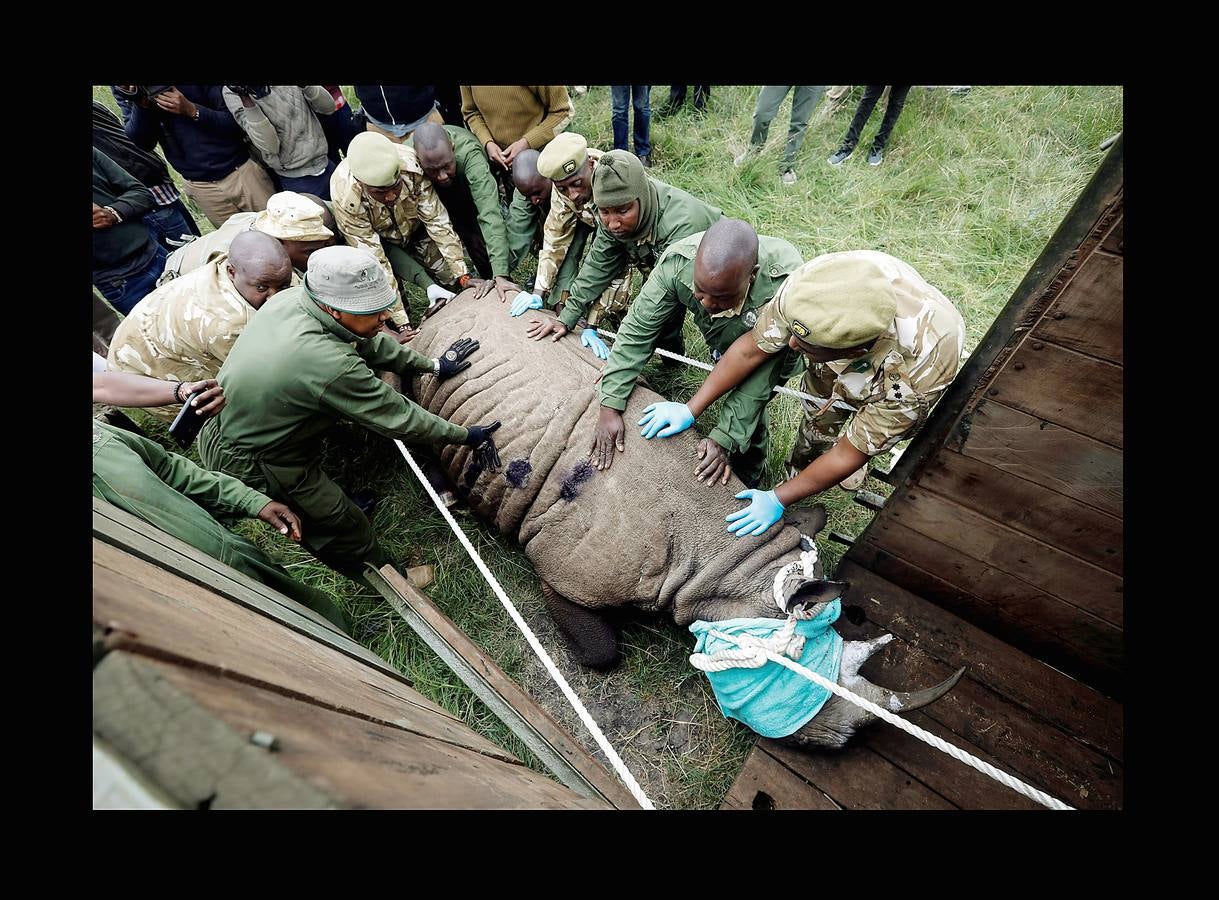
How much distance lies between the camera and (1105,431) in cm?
204

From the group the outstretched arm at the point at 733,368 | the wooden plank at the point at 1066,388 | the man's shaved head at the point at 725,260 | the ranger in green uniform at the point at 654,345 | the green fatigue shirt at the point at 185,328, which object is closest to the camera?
the wooden plank at the point at 1066,388

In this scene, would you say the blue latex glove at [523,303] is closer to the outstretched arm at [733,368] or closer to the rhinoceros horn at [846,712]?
the outstretched arm at [733,368]

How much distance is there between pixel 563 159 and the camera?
406 centimetres

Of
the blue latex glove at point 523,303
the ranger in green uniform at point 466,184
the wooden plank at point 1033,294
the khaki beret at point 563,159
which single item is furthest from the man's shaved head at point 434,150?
the wooden plank at point 1033,294

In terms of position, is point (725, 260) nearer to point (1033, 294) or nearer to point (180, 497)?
point (1033, 294)

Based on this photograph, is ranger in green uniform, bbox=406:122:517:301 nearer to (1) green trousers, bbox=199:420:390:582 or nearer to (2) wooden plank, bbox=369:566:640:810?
(1) green trousers, bbox=199:420:390:582

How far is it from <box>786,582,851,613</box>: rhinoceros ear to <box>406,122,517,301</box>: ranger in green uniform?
10.4 ft

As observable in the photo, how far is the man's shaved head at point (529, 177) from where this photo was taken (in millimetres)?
4730

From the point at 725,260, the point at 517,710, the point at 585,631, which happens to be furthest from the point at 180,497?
the point at 725,260

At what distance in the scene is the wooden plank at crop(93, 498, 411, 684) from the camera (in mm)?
1574

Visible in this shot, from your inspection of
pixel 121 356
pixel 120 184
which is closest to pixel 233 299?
pixel 121 356

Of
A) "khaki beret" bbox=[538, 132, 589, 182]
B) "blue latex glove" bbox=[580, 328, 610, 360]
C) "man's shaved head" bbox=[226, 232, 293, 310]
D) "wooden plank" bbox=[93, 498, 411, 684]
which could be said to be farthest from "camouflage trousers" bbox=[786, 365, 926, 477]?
"man's shaved head" bbox=[226, 232, 293, 310]

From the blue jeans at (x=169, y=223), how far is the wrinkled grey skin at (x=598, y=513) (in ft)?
13.4

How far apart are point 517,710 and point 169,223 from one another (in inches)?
238
